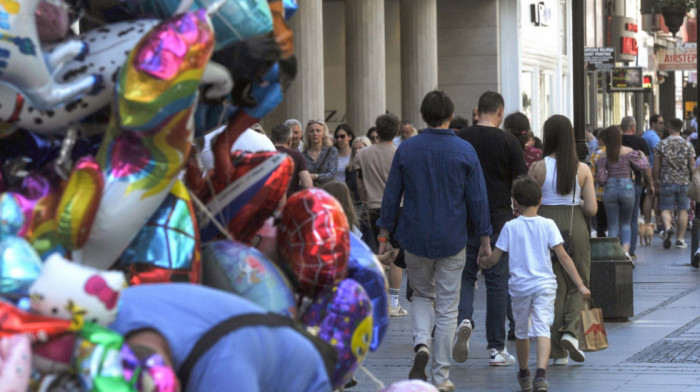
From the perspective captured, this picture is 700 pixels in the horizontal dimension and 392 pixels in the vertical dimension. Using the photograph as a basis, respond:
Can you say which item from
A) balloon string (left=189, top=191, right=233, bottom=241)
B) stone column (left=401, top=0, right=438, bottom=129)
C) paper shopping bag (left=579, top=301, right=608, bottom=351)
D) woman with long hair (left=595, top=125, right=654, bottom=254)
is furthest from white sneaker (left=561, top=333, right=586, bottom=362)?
stone column (left=401, top=0, right=438, bottom=129)

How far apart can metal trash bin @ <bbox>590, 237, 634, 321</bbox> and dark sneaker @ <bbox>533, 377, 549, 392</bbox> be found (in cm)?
375

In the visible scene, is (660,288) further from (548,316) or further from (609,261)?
(548,316)

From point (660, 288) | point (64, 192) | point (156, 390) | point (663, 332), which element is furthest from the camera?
point (660, 288)

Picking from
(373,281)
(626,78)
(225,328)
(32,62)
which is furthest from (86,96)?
(626,78)

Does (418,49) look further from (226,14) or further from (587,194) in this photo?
(226,14)

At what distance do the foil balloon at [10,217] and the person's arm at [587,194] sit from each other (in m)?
6.74

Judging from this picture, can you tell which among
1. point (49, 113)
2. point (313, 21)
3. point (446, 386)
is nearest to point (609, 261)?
point (446, 386)

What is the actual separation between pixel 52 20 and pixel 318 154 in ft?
32.4

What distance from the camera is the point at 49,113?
376 centimetres

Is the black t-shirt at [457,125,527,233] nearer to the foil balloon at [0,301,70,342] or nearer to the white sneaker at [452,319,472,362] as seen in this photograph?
the white sneaker at [452,319,472,362]

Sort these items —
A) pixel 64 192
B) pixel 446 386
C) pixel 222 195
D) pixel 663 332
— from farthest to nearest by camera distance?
1. pixel 663 332
2. pixel 446 386
3. pixel 222 195
4. pixel 64 192

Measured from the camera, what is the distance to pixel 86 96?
3734mm

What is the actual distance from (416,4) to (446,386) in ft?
65.5

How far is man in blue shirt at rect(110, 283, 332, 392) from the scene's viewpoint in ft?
11.1
